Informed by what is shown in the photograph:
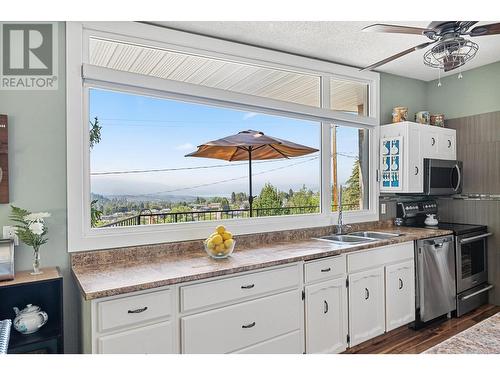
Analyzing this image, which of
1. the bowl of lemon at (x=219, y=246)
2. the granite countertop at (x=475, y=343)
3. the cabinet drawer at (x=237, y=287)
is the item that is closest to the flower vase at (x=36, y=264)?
the cabinet drawer at (x=237, y=287)

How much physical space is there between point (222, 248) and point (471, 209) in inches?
126

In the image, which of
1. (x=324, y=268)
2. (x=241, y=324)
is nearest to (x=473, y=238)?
(x=324, y=268)

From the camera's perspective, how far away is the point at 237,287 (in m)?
2.11

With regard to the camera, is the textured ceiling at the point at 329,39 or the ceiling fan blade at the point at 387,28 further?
the textured ceiling at the point at 329,39

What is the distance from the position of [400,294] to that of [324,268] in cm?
102

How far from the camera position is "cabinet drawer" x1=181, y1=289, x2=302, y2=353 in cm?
195

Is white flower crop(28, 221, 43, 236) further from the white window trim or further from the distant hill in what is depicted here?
the distant hill

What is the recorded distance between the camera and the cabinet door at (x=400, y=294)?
9.83 feet

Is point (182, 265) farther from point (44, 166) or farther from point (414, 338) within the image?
point (414, 338)

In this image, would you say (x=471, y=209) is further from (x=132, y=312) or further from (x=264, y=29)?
(x=132, y=312)

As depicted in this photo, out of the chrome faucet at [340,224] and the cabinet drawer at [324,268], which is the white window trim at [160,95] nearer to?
the chrome faucet at [340,224]

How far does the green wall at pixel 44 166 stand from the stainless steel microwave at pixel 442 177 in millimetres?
3401

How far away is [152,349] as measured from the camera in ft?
5.97

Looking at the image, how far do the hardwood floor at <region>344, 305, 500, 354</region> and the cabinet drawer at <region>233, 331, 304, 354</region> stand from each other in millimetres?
561
